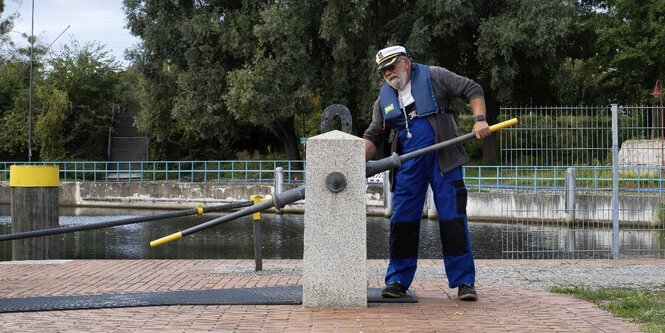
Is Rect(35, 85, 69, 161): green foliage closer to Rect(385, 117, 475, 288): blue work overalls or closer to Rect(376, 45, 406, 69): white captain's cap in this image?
Rect(376, 45, 406, 69): white captain's cap

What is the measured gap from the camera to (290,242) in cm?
2022

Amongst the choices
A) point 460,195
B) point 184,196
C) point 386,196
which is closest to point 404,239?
point 460,195

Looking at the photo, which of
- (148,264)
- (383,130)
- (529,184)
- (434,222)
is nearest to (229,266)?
(148,264)

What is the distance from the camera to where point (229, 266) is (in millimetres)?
11047

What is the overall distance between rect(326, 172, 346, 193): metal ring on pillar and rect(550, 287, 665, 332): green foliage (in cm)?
210

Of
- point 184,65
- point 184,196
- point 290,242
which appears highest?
point 184,65

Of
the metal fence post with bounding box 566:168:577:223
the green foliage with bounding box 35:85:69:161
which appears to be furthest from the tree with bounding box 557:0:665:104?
the metal fence post with bounding box 566:168:577:223

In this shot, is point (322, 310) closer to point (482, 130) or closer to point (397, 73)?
point (482, 130)

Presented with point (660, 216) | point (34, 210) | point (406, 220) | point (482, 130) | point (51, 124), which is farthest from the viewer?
point (51, 124)

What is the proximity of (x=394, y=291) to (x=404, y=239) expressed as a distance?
41 centimetres

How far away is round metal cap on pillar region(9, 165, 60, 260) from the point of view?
1199 cm

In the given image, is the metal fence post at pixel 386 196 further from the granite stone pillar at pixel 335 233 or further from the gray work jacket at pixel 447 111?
the granite stone pillar at pixel 335 233

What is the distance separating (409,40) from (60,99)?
18.3 metres

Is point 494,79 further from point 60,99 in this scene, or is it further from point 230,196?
point 60,99
